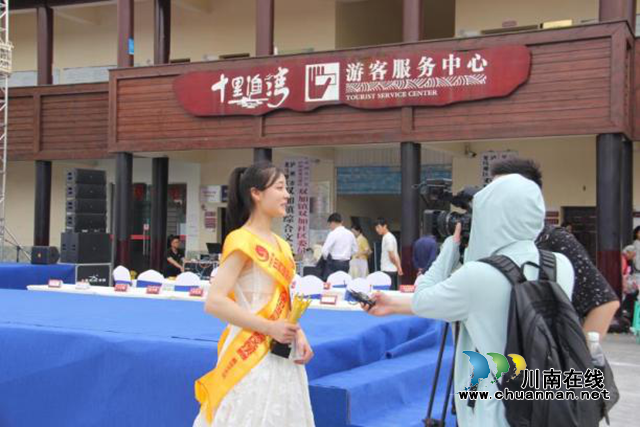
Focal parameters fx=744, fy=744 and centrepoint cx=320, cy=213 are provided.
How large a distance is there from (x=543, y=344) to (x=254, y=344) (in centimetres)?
89

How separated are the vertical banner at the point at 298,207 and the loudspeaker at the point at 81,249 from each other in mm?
4541

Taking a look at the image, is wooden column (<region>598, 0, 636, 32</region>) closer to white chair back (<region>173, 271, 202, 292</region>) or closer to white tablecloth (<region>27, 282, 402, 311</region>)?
white tablecloth (<region>27, 282, 402, 311</region>)

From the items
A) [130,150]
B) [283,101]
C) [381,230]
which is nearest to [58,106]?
[130,150]

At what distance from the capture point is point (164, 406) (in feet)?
9.49

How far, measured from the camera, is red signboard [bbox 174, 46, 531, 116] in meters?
9.82

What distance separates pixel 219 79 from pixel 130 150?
2.07 meters

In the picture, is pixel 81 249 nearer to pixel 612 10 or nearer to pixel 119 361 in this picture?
pixel 119 361

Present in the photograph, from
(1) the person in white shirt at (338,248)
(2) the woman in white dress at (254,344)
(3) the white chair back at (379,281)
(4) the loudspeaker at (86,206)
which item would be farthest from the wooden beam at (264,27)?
(2) the woman in white dress at (254,344)

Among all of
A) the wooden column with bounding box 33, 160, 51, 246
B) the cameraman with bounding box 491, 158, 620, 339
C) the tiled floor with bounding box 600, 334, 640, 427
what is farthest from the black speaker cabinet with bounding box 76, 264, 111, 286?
the cameraman with bounding box 491, 158, 620, 339

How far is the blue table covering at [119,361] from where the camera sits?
287 cm

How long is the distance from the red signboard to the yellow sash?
26.2 feet

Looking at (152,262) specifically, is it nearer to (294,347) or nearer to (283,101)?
(283,101)

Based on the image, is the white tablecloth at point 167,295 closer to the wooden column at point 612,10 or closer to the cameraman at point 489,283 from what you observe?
the cameraman at point 489,283

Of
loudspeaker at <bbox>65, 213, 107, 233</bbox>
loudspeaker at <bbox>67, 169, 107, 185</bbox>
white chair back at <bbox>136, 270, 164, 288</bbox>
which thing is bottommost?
white chair back at <bbox>136, 270, 164, 288</bbox>
